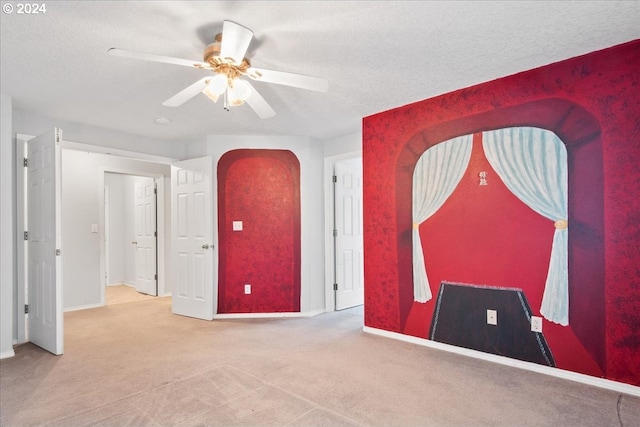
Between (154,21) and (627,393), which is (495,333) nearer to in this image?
(627,393)

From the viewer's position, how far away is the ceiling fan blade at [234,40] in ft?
5.93

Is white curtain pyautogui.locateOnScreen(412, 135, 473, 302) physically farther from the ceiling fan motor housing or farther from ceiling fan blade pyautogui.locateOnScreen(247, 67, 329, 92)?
the ceiling fan motor housing

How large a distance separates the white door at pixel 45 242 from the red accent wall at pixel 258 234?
175cm

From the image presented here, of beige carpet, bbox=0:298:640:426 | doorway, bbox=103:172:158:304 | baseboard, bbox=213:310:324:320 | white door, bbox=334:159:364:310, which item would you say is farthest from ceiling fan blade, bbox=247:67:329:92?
doorway, bbox=103:172:158:304

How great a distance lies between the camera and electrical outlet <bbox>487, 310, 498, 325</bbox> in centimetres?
289

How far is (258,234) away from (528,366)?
10.4 ft

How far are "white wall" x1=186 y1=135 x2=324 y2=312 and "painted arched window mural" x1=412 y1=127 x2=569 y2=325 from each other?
1676 mm

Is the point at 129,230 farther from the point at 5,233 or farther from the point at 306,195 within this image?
the point at 306,195

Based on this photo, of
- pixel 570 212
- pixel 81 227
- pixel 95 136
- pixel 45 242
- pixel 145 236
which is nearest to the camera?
pixel 570 212

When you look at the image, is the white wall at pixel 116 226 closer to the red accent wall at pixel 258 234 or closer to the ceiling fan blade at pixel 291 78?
the red accent wall at pixel 258 234

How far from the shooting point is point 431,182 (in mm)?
3326

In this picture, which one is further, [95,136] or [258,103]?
[95,136]

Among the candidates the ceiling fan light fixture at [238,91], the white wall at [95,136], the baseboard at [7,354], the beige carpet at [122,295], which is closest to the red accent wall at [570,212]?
the ceiling fan light fixture at [238,91]

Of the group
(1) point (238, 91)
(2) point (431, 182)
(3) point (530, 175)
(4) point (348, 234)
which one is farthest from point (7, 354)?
(3) point (530, 175)
